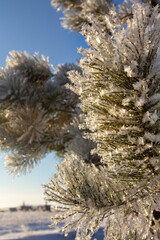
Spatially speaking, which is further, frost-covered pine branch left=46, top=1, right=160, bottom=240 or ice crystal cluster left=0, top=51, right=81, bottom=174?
ice crystal cluster left=0, top=51, right=81, bottom=174

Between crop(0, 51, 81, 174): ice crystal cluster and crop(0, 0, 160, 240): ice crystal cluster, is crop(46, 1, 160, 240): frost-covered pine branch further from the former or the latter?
crop(0, 51, 81, 174): ice crystal cluster

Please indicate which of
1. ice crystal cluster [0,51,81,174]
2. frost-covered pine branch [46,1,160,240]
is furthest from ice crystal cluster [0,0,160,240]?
ice crystal cluster [0,51,81,174]

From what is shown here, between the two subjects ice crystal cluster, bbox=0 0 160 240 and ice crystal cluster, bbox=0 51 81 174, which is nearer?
ice crystal cluster, bbox=0 0 160 240

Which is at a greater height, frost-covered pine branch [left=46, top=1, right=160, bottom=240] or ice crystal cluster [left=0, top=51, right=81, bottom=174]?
ice crystal cluster [left=0, top=51, right=81, bottom=174]

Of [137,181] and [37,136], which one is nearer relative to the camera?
[137,181]

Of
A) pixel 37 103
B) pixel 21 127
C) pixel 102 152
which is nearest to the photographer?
pixel 102 152

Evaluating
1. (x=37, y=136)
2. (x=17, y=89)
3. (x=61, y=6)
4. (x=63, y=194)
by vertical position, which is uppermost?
(x=61, y=6)

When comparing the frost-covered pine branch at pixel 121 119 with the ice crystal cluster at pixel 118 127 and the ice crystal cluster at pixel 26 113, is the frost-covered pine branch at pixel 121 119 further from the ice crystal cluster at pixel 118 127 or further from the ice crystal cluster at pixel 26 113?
the ice crystal cluster at pixel 26 113

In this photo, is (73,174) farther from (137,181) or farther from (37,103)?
(37,103)

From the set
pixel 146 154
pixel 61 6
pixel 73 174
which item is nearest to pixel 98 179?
pixel 73 174

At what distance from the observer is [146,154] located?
57 cm

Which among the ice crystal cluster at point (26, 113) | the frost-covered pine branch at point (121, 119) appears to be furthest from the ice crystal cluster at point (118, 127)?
the ice crystal cluster at point (26, 113)

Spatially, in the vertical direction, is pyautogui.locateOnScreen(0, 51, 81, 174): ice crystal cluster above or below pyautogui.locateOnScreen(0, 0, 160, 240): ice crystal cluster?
above

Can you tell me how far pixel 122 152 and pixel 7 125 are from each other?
2888 millimetres
